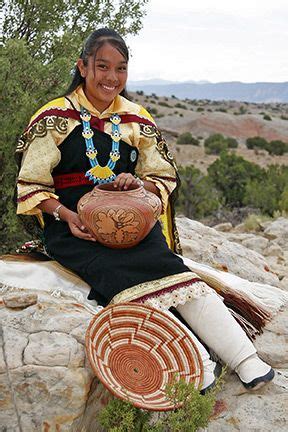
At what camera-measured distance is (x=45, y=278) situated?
334 centimetres

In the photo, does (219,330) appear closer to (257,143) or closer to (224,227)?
(224,227)

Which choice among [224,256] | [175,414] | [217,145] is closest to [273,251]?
[224,256]

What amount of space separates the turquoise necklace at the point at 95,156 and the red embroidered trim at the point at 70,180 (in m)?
0.04

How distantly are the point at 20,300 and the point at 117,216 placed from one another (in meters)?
0.63

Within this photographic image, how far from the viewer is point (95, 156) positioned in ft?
11.4

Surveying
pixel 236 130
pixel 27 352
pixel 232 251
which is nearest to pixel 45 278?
pixel 27 352

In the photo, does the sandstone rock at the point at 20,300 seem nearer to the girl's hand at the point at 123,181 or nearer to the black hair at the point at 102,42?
the girl's hand at the point at 123,181

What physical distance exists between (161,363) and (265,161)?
26.3 meters

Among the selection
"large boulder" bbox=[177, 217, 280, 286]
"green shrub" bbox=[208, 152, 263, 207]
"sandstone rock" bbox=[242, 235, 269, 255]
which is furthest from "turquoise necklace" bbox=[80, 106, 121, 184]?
"green shrub" bbox=[208, 152, 263, 207]

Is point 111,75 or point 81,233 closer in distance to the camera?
point 81,233

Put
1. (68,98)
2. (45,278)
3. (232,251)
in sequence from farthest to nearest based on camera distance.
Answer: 1. (232,251)
2. (68,98)
3. (45,278)

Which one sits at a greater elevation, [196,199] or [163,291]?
[163,291]

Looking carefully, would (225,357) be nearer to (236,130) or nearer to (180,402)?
(180,402)

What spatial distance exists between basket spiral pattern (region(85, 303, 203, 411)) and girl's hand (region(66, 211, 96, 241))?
0.50 m
